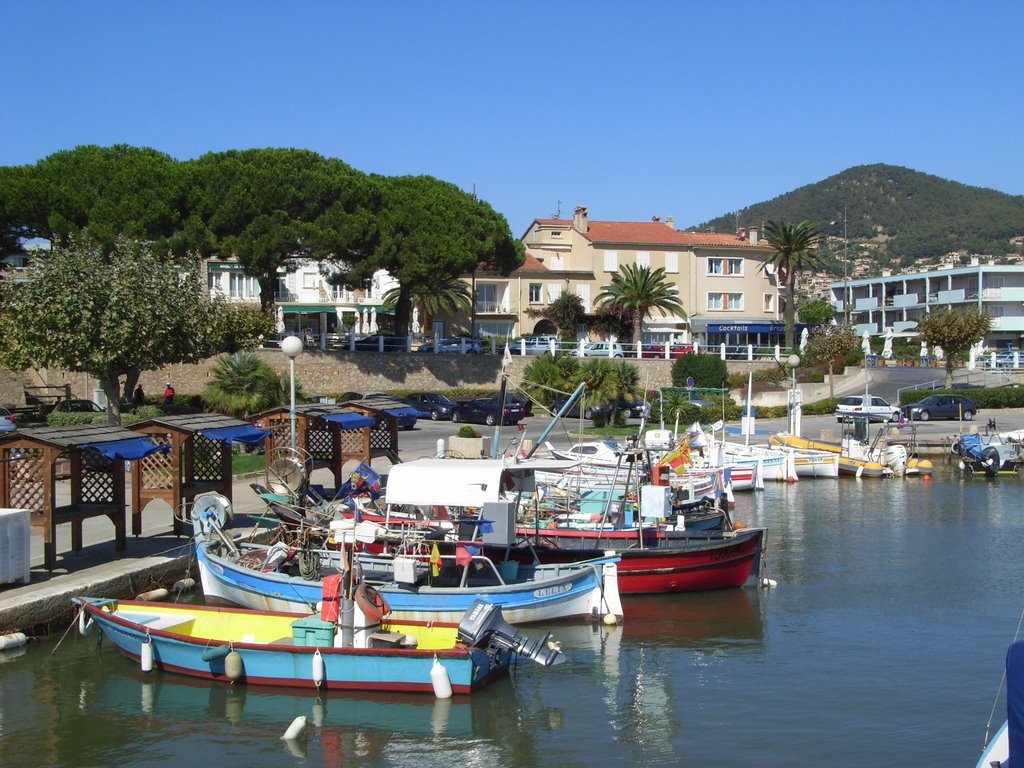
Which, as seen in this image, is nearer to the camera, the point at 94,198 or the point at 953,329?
the point at 94,198

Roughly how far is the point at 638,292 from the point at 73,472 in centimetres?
4980

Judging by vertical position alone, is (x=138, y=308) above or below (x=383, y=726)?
above

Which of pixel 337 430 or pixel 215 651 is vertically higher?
pixel 337 430

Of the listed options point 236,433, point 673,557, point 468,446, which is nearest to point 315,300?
point 468,446

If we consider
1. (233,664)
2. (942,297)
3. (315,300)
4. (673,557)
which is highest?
(942,297)

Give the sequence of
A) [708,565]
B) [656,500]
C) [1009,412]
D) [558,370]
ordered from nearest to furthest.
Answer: [708,565]
[656,500]
[558,370]
[1009,412]

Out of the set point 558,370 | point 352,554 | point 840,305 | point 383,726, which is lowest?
point 383,726

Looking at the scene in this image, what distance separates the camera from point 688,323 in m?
74.5

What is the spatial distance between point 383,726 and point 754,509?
1999cm

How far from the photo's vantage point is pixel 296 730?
13.6 m

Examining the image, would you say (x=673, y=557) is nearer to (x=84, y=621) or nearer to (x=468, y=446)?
(x=84, y=621)

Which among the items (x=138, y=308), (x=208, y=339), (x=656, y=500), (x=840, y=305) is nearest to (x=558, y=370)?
(x=208, y=339)

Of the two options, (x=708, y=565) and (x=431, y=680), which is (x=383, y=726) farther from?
(x=708, y=565)

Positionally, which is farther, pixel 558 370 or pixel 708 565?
pixel 558 370
